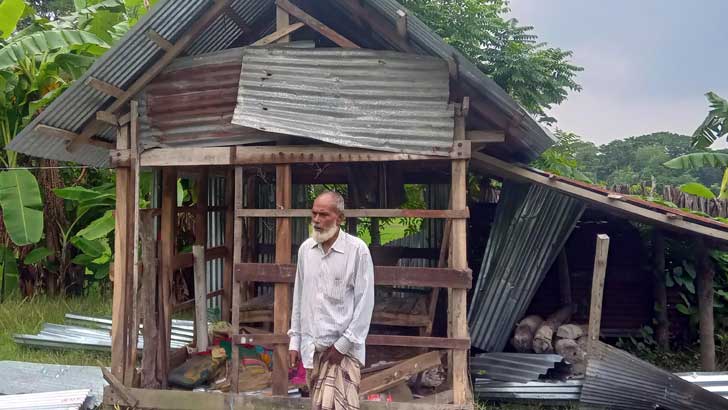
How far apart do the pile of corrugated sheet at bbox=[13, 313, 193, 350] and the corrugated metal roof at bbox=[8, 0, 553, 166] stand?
308cm

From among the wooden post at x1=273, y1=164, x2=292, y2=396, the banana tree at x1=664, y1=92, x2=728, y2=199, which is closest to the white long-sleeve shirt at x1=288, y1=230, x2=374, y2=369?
→ the wooden post at x1=273, y1=164, x2=292, y2=396

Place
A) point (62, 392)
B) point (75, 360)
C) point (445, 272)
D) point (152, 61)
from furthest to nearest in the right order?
point (75, 360), point (62, 392), point (152, 61), point (445, 272)

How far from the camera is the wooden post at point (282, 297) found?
516 centimetres

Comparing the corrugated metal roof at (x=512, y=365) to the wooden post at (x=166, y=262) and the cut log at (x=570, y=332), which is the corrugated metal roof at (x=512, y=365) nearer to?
the cut log at (x=570, y=332)

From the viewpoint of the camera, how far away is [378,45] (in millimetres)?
5492

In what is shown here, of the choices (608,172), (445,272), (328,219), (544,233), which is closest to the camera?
(328,219)

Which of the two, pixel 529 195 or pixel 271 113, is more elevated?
pixel 271 113

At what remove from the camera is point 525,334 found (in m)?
7.12

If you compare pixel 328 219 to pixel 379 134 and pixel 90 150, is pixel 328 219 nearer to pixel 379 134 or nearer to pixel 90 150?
pixel 379 134

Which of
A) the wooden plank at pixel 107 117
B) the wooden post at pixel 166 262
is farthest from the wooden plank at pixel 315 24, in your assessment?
the wooden post at pixel 166 262

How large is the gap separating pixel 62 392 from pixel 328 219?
4.23m

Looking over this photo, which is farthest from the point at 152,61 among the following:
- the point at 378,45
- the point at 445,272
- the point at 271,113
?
the point at 445,272

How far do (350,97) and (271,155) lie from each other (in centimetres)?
→ 89

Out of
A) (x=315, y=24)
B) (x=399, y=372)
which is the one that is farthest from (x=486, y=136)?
(x=399, y=372)
